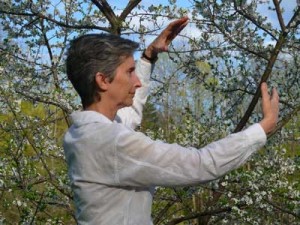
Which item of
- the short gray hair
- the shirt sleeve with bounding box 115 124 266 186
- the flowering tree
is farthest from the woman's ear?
the flowering tree

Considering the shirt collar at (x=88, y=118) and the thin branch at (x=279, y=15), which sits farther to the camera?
the thin branch at (x=279, y=15)

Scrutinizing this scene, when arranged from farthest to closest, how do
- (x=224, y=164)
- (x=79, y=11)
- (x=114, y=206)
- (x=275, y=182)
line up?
(x=79, y=11) < (x=275, y=182) < (x=114, y=206) < (x=224, y=164)

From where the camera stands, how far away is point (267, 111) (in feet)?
6.88

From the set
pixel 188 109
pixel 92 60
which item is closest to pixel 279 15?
pixel 188 109

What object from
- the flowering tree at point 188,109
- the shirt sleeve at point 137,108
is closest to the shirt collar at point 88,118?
the shirt sleeve at point 137,108

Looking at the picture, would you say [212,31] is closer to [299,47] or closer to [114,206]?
[299,47]

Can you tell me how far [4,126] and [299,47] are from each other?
2.34 metres

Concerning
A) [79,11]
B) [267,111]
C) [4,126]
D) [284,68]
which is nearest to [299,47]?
[284,68]

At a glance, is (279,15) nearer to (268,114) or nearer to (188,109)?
(188,109)

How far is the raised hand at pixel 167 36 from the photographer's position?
264 cm

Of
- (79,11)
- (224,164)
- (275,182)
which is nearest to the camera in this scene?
(224,164)

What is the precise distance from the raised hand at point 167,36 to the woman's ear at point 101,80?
48 cm

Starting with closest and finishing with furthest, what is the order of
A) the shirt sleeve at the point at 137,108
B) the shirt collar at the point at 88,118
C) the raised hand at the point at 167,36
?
the shirt collar at the point at 88,118 → the raised hand at the point at 167,36 → the shirt sleeve at the point at 137,108

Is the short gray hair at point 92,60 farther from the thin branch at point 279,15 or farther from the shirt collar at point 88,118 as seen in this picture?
the thin branch at point 279,15
